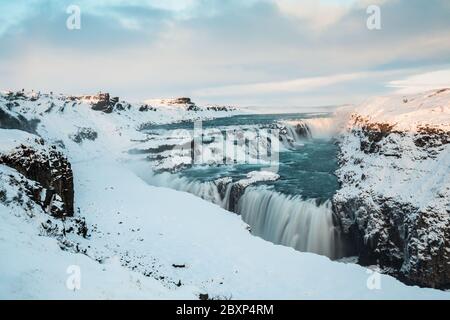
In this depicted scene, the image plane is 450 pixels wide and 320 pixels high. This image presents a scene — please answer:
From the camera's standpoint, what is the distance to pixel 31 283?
8.75 metres

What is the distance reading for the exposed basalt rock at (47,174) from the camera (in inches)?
675

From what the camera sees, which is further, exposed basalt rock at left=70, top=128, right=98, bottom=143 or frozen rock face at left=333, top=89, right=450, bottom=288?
exposed basalt rock at left=70, top=128, right=98, bottom=143

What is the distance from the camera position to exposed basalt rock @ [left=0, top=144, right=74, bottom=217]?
17.1 meters

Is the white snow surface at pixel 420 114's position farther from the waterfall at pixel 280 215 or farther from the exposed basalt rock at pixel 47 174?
the exposed basalt rock at pixel 47 174

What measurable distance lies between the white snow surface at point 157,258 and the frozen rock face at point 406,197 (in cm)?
387

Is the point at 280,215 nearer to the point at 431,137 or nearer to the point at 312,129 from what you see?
the point at 431,137

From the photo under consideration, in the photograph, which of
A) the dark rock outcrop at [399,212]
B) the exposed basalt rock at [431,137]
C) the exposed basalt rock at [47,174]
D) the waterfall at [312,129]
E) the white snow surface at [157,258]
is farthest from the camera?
the waterfall at [312,129]

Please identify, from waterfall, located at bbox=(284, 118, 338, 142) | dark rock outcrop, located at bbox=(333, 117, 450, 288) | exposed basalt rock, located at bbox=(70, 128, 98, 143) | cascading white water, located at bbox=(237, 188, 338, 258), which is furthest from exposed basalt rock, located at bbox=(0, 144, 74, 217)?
waterfall, located at bbox=(284, 118, 338, 142)

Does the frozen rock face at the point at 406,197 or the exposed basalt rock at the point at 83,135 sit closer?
the frozen rock face at the point at 406,197

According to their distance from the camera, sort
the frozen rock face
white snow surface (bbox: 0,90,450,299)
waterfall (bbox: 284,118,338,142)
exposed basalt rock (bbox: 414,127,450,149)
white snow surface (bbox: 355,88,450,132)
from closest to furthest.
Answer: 1. white snow surface (bbox: 0,90,450,299)
2. the frozen rock face
3. exposed basalt rock (bbox: 414,127,450,149)
4. white snow surface (bbox: 355,88,450,132)
5. waterfall (bbox: 284,118,338,142)

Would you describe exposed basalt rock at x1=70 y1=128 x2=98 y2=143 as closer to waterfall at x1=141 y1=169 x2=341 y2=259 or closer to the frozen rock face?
waterfall at x1=141 y1=169 x2=341 y2=259

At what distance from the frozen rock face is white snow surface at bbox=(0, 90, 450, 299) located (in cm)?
387

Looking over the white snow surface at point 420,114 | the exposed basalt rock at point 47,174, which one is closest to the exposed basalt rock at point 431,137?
the white snow surface at point 420,114
